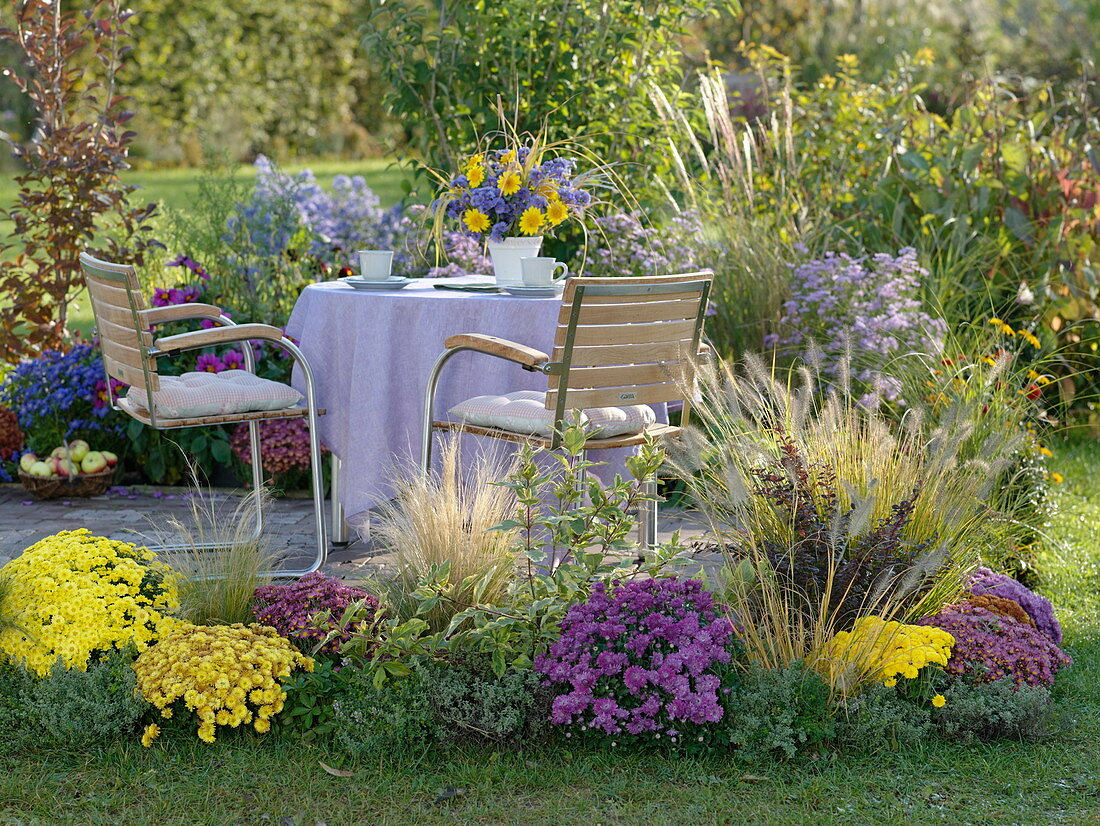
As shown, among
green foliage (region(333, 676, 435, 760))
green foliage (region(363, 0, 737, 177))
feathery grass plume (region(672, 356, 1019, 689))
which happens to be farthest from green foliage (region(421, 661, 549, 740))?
green foliage (region(363, 0, 737, 177))

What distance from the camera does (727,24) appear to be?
14758 millimetres

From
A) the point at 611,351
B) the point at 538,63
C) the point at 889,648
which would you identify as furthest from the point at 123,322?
the point at 538,63

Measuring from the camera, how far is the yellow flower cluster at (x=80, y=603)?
292cm

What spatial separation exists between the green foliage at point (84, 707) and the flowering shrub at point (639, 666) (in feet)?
3.19

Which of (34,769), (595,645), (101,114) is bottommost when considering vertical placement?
(34,769)

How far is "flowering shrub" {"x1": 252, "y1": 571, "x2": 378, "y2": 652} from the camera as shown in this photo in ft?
9.85

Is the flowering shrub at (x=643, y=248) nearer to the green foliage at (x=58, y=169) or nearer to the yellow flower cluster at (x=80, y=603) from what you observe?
the green foliage at (x=58, y=169)

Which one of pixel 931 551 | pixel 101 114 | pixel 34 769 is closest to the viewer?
pixel 34 769

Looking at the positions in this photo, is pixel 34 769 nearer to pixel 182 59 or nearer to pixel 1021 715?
pixel 1021 715

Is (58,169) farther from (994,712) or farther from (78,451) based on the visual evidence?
(994,712)

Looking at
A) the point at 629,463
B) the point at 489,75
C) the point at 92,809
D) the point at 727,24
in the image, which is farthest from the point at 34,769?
the point at 727,24

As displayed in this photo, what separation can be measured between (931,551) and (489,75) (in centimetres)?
401

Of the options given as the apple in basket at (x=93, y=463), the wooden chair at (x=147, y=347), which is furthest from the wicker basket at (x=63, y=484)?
the wooden chair at (x=147, y=347)

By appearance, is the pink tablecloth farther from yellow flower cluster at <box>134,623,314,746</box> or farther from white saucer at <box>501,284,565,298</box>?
yellow flower cluster at <box>134,623,314,746</box>
